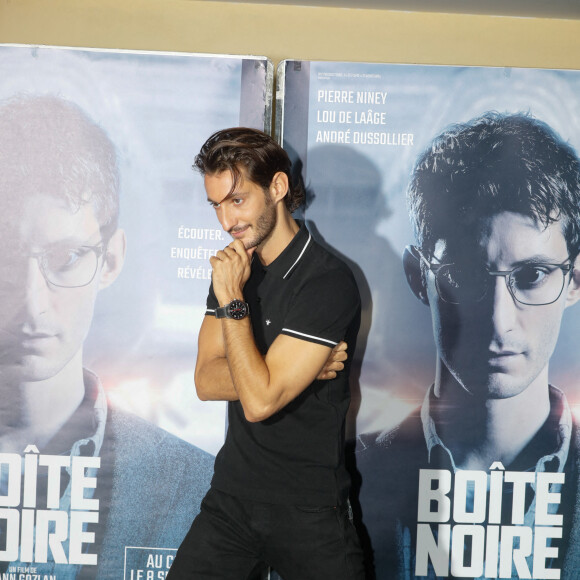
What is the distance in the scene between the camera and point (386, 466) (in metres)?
2.71

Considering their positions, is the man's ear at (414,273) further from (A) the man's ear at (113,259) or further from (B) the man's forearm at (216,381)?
(A) the man's ear at (113,259)

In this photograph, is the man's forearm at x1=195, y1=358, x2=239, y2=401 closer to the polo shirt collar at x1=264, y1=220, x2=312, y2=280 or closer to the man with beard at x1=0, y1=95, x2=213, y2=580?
the polo shirt collar at x1=264, y1=220, x2=312, y2=280

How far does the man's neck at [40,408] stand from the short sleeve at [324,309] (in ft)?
3.86

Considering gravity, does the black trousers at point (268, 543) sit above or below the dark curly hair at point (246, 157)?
below

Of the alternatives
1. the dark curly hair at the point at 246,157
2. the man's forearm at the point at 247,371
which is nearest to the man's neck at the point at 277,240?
the dark curly hair at the point at 246,157

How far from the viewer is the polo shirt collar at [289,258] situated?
6.81 feet

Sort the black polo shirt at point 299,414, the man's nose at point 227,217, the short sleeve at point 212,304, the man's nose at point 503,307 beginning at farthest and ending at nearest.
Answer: the man's nose at point 503,307
the short sleeve at point 212,304
the man's nose at point 227,217
the black polo shirt at point 299,414

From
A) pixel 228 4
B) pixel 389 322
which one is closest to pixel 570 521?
pixel 389 322

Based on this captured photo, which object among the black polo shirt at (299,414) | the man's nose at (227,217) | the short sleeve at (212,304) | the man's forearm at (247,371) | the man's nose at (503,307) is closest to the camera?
the man's forearm at (247,371)

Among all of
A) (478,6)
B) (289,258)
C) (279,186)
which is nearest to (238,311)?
(289,258)

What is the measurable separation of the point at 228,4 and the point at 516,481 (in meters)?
2.30

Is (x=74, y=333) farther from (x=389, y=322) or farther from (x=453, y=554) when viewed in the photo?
(x=453, y=554)

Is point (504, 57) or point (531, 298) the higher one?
point (504, 57)

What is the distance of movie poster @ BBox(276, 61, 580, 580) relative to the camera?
2676 mm
